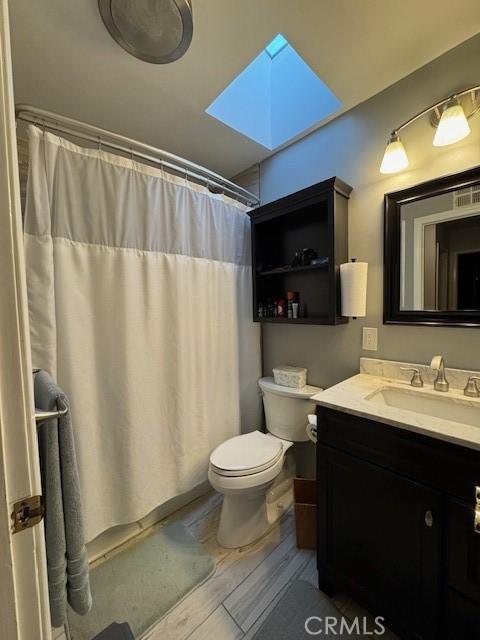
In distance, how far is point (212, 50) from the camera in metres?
1.15

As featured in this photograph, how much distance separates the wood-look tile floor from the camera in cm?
109

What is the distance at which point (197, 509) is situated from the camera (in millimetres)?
1734

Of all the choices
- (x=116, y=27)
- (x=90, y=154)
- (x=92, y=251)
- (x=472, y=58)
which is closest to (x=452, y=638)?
(x=92, y=251)

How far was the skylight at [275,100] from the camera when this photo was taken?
1.56 meters

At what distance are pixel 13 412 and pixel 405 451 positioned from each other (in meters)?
1.10

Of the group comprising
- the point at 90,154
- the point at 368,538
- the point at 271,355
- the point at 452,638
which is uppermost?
the point at 90,154

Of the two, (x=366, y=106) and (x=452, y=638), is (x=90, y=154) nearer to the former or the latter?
(x=366, y=106)

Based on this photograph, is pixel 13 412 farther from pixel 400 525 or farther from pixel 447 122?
pixel 447 122

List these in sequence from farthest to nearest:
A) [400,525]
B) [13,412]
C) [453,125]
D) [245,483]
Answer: [245,483], [453,125], [400,525], [13,412]

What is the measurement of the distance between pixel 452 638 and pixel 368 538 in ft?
1.03

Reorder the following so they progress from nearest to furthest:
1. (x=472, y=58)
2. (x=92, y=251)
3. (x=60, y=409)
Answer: (x=60, y=409) < (x=472, y=58) < (x=92, y=251)

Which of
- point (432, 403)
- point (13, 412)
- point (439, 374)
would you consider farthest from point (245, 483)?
point (13, 412)

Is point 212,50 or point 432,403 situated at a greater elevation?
point 212,50

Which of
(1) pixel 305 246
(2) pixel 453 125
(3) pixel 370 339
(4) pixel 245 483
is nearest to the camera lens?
(2) pixel 453 125
